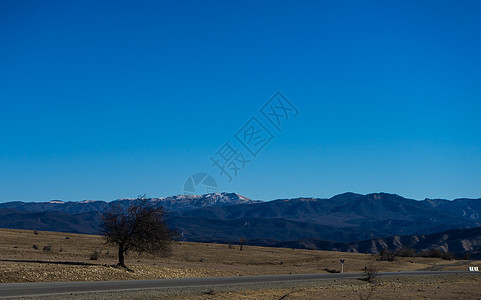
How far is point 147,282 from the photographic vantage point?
3170 centimetres

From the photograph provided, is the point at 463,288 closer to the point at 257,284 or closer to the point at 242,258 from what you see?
the point at 257,284

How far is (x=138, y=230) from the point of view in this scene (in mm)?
38375

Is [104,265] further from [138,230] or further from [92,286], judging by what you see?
[92,286]

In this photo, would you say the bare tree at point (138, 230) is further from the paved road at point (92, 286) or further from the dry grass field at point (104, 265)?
the paved road at point (92, 286)

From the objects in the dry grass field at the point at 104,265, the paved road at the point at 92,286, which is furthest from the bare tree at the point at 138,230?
the paved road at the point at 92,286

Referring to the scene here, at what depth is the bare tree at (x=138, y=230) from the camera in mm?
38250

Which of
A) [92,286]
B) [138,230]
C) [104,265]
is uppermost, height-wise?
[138,230]

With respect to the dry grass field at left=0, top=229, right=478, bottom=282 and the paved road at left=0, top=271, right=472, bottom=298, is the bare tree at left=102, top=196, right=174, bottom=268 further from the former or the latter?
the paved road at left=0, top=271, right=472, bottom=298

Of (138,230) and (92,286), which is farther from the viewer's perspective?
(138,230)

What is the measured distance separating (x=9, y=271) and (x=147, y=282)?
8273 mm

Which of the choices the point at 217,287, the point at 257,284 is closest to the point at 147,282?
the point at 217,287

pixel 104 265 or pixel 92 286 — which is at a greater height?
pixel 104 265

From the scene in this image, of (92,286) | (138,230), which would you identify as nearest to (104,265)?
(138,230)

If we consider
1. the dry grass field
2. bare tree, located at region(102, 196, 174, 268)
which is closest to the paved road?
the dry grass field
